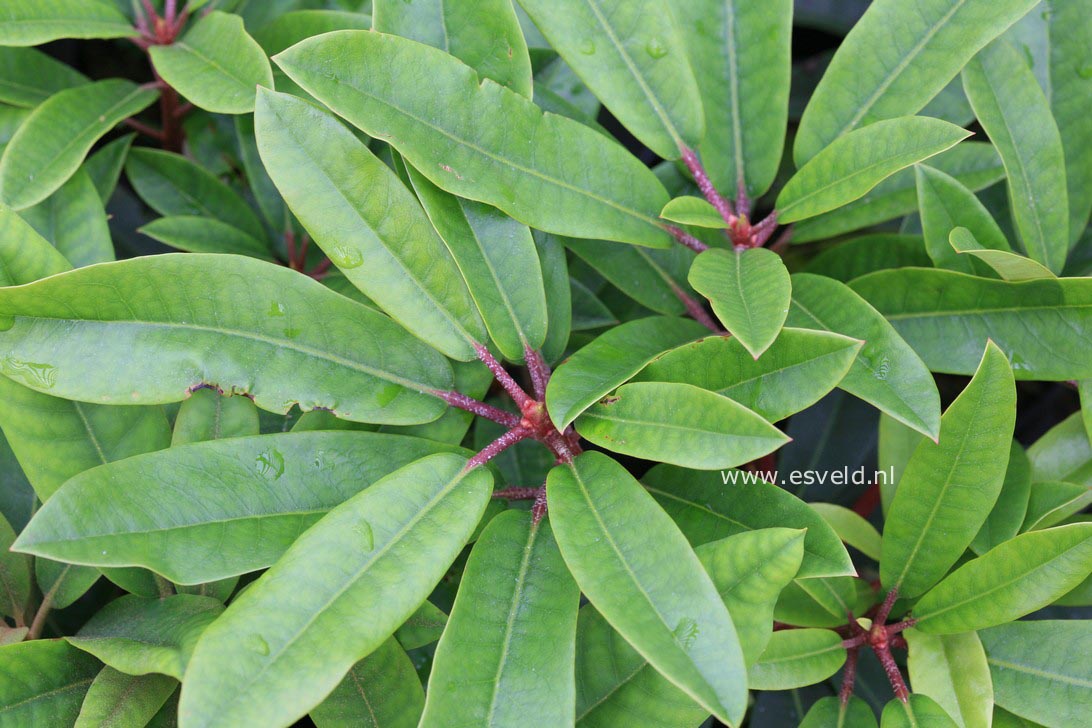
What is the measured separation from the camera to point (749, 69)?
103cm

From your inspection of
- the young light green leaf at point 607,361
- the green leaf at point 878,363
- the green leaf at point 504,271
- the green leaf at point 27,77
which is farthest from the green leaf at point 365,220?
the green leaf at point 27,77

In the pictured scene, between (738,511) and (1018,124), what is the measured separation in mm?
555

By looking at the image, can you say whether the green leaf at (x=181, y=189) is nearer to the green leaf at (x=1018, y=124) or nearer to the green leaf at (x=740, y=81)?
the green leaf at (x=740, y=81)

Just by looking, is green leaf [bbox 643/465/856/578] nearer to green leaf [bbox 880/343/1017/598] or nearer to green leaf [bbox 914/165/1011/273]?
green leaf [bbox 880/343/1017/598]

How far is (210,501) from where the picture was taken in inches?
32.0

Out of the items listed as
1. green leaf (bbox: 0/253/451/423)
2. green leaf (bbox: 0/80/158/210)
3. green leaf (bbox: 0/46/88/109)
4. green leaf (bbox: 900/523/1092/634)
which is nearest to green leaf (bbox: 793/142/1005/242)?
green leaf (bbox: 900/523/1092/634)

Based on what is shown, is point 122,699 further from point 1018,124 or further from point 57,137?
point 1018,124

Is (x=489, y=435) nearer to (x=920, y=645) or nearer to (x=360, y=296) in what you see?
(x=360, y=296)

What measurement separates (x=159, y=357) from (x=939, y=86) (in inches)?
33.8

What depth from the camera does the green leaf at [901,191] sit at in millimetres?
1089

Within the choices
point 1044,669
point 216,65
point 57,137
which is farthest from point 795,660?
point 57,137

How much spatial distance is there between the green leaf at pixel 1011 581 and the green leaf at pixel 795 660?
0.36 feet

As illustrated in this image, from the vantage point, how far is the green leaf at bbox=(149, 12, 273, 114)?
1.01 metres

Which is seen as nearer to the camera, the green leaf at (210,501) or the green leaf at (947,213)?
the green leaf at (210,501)
